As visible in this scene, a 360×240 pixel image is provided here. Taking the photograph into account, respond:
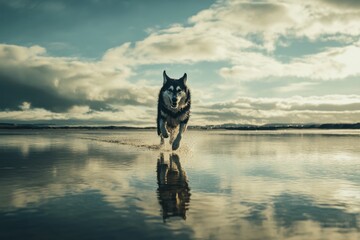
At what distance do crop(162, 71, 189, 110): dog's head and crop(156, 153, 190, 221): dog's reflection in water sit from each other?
671cm

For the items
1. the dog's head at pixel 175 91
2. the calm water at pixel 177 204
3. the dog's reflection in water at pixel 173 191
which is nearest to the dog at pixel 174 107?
the dog's head at pixel 175 91

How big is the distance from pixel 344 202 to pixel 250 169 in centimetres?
576

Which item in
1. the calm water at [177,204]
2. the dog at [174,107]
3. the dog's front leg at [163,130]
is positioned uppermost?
the dog at [174,107]

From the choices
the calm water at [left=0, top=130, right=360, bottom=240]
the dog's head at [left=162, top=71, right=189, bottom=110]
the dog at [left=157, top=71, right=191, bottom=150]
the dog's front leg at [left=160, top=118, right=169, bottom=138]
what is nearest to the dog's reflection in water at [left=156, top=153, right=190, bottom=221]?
the calm water at [left=0, top=130, right=360, bottom=240]

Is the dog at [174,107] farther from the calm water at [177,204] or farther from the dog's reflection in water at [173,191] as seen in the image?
the calm water at [177,204]

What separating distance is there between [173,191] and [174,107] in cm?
1104

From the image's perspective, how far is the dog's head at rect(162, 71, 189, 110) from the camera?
2012 cm

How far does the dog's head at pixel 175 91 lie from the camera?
66.0 feet

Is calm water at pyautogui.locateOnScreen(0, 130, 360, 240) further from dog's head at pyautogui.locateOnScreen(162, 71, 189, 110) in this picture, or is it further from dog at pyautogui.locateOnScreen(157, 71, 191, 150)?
dog at pyautogui.locateOnScreen(157, 71, 191, 150)

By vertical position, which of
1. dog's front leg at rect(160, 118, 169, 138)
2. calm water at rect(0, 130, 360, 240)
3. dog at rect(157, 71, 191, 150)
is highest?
dog at rect(157, 71, 191, 150)

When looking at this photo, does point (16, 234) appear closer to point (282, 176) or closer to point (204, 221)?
point (204, 221)

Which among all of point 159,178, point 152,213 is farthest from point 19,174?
point 152,213

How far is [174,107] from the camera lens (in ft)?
65.4

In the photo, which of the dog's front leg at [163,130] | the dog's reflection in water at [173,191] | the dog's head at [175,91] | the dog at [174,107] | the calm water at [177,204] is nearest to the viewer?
the calm water at [177,204]
